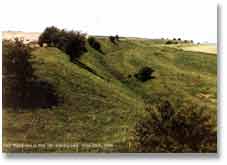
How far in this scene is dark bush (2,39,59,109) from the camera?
10.3 ft

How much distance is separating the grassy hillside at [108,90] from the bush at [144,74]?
0.02m

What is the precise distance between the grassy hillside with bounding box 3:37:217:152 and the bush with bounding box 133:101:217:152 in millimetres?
47

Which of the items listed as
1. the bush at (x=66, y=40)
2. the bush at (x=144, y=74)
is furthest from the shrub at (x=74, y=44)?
the bush at (x=144, y=74)

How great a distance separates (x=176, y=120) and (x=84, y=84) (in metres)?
0.57

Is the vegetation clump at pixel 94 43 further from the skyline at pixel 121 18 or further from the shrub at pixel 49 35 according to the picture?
the shrub at pixel 49 35

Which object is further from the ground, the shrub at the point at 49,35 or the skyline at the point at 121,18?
the skyline at the point at 121,18

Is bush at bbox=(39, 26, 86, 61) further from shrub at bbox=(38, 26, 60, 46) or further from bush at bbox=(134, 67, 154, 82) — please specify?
bush at bbox=(134, 67, 154, 82)

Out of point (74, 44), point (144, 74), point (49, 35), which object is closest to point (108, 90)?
point (144, 74)

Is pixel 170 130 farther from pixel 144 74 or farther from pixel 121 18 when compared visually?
pixel 121 18

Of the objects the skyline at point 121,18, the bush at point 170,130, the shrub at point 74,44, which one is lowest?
the bush at point 170,130

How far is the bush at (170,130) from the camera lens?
3.23m

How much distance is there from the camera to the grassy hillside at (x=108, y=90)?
3.17 metres

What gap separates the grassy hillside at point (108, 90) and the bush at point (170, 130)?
0.05 meters

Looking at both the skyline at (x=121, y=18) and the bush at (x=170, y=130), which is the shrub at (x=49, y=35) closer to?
the skyline at (x=121, y=18)
